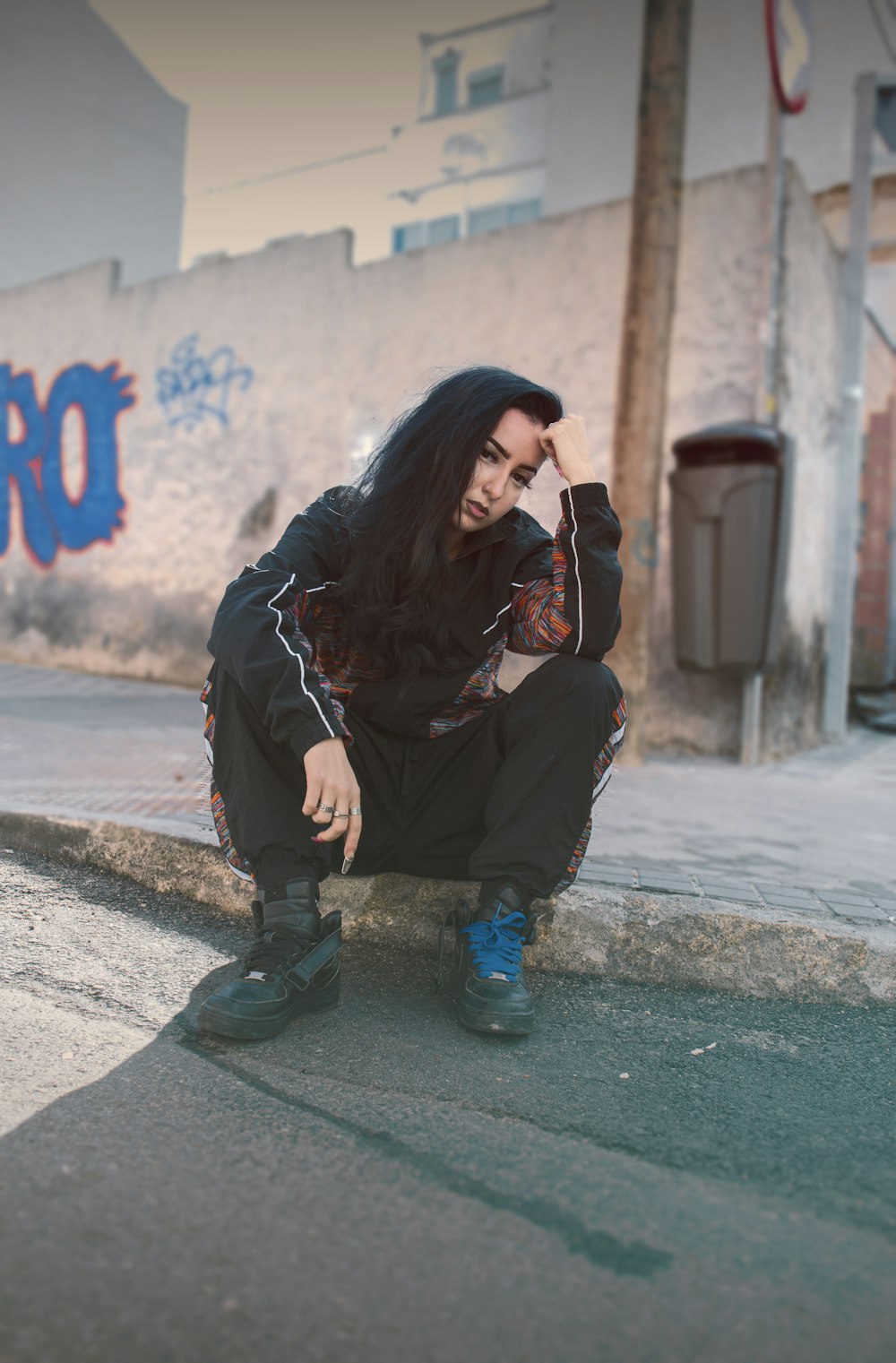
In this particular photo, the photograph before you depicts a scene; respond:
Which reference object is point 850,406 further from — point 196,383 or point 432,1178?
point 432,1178

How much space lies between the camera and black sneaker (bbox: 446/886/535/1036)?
174 centimetres

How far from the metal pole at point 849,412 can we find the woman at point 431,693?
5.05 metres

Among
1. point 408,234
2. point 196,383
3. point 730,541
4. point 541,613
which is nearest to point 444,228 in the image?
point 408,234

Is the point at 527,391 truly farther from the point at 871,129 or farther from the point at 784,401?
the point at 871,129

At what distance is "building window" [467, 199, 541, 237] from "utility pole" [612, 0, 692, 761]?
2234 centimetres

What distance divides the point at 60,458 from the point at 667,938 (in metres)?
7.74

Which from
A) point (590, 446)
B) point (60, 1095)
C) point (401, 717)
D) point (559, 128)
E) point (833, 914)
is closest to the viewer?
point (60, 1095)

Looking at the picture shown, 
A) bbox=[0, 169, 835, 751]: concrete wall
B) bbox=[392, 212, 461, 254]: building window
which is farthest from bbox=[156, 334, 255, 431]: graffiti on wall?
bbox=[392, 212, 461, 254]: building window

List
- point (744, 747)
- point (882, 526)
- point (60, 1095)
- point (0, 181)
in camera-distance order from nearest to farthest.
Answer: point (60, 1095) < point (744, 747) < point (882, 526) < point (0, 181)

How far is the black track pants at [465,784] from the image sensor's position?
1.84 meters

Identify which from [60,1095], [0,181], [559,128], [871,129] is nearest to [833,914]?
[60,1095]

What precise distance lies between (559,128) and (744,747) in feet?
52.2

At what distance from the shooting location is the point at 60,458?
8500 millimetres

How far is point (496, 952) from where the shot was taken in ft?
6.00
